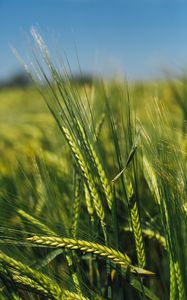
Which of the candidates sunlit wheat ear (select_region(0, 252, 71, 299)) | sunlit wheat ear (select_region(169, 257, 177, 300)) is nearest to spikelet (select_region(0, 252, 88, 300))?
sunlit wheat ear (select_region(0, 252, 71, 299))

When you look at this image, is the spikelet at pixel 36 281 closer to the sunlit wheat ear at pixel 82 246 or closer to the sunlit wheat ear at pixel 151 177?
the sunlit wheat ear at pixel 82 246

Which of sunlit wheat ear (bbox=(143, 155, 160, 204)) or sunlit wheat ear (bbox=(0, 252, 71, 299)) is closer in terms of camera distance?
sunlit wheat ear (bbox=(0, 252, 71, 299))

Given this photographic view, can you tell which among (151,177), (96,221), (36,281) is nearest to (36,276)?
(36,281)

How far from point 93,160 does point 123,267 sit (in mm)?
144

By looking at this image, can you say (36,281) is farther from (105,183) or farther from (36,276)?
(105,183)

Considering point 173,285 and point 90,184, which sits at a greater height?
point 90,184

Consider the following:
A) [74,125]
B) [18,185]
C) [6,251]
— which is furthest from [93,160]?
[18,185]

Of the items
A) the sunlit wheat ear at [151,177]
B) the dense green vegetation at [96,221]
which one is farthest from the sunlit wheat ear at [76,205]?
the sunlit wheat ear at [151,177]

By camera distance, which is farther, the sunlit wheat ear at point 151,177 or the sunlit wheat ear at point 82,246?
the sunlit wheat ear at point 151,177

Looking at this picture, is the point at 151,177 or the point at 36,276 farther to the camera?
the point at 151,177

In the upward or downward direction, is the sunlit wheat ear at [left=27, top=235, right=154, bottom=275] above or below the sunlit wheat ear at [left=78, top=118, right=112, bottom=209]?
below

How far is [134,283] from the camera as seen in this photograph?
590mm

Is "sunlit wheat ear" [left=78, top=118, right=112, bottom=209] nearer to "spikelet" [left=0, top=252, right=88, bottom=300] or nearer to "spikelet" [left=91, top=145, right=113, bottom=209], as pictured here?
"spikelet" [left=91, top=145, right=113, bottom=209]

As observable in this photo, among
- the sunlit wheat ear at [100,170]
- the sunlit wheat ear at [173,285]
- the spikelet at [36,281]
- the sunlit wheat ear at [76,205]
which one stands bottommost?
the sunlit wheat ear at [173,285]
